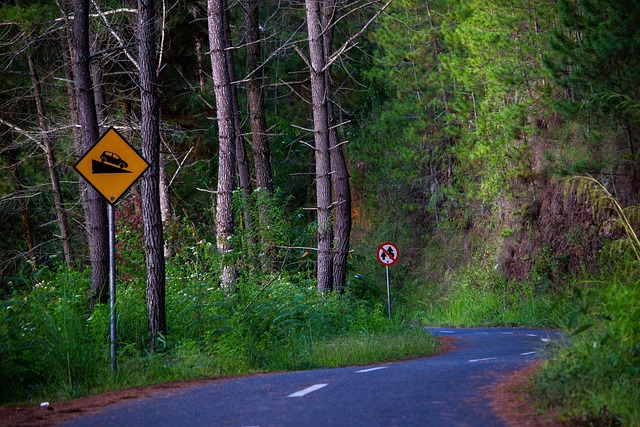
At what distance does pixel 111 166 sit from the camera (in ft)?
45.4

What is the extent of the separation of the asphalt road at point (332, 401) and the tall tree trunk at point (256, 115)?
1743cm

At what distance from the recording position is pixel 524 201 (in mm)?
35438

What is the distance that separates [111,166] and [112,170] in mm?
64

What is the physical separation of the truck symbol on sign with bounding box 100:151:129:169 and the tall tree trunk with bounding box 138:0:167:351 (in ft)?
6.52

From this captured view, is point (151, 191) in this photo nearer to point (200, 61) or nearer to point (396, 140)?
point (200, 61)

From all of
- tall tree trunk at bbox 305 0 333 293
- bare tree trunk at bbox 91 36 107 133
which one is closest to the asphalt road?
tall tree trunk at bbox 305 0 333 293

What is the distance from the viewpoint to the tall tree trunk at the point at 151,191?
1611 cm

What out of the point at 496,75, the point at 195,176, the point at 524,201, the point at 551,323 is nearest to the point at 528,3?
the point at 496,75

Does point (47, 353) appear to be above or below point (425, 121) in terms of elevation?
below

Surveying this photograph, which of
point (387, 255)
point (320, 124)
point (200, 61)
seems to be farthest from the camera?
point (200, 61)

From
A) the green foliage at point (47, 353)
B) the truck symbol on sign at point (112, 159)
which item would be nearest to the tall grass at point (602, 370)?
the green foliage at point (47, 353)

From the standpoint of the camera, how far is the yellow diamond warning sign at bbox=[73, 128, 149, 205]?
13.6 meters

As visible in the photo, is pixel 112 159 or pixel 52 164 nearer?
pixel 112 159

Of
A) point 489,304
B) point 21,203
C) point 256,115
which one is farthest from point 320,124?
point 21,203
